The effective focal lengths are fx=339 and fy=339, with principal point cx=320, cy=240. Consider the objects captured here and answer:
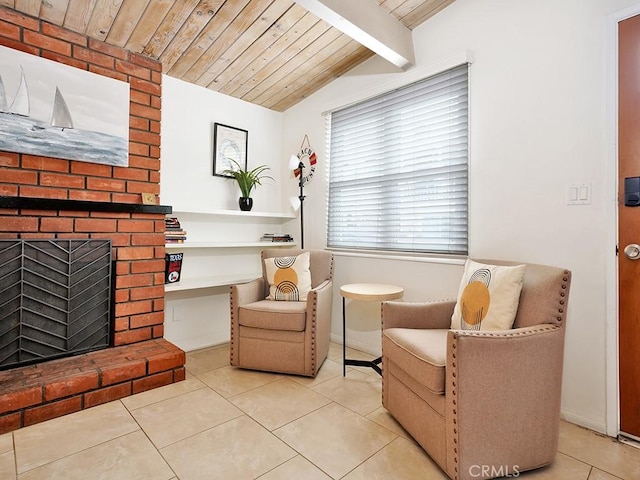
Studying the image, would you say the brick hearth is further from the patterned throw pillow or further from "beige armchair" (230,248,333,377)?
the patterned throw pillow

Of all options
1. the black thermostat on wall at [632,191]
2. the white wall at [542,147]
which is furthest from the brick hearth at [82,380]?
the black thermostat on wall at [632,191]

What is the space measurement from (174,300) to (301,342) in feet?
4.16

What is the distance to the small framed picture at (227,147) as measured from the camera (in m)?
3.18

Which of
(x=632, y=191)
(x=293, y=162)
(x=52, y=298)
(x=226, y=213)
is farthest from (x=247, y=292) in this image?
(x=632, y=191)

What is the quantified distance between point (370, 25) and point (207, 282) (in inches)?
89.5

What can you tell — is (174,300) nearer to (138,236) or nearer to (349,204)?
(138,236)

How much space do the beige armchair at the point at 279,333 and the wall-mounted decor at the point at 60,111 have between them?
1372mm

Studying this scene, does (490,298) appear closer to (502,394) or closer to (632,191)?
(502,394)

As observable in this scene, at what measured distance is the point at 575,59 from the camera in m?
1.81

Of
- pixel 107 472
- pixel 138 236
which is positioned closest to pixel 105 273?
pixel 138 236

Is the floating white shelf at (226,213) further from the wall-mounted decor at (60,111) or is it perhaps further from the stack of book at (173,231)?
the wall-mounted decor at (60,111)

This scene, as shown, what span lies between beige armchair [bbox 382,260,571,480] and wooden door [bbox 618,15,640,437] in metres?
0.44

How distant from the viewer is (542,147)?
193 centimetres

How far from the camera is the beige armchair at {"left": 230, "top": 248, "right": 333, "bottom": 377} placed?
2.34 meters
